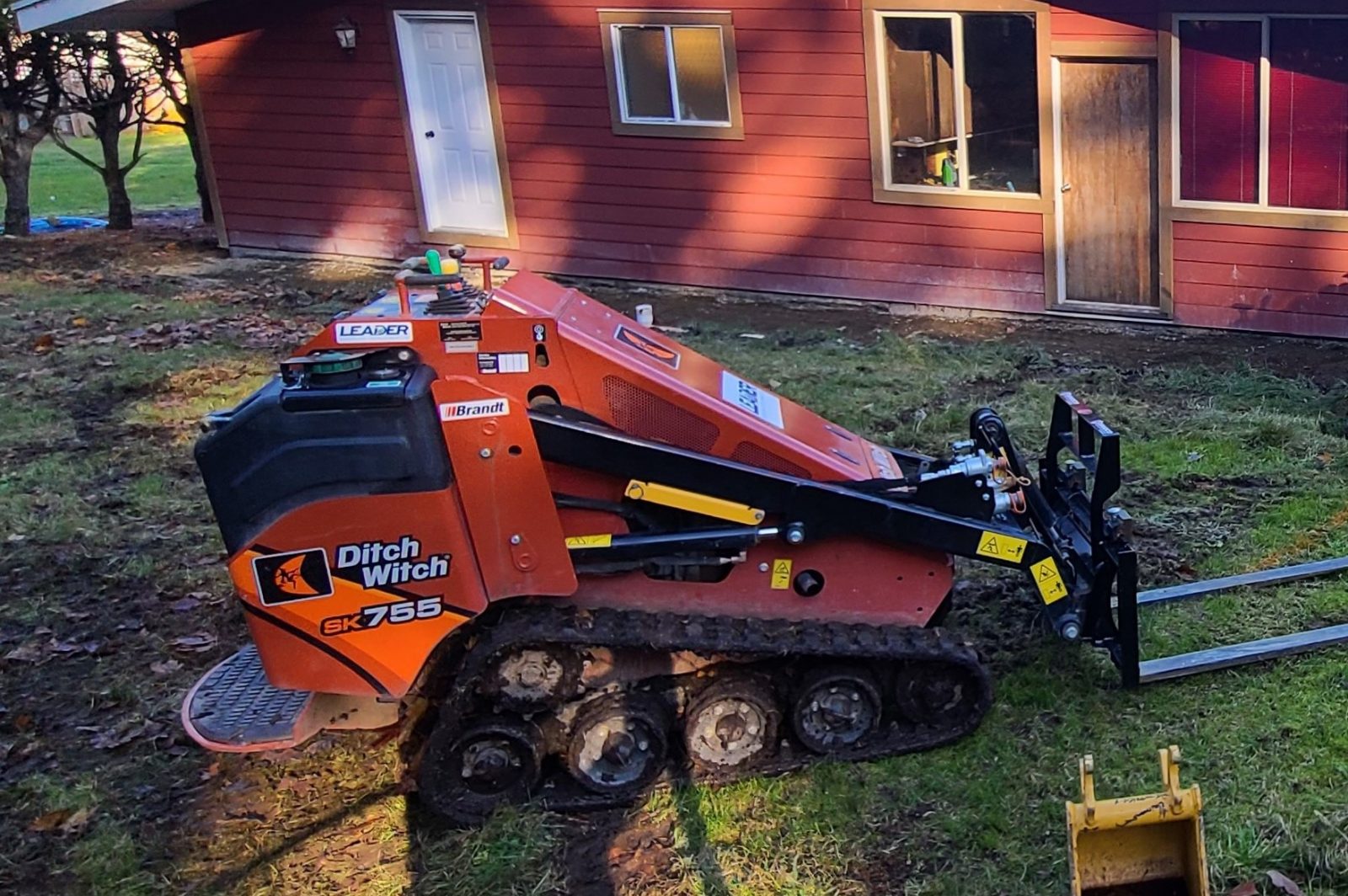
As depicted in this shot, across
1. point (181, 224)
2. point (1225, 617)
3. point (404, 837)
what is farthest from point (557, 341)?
point (181, 224)

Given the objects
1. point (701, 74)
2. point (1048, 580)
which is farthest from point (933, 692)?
point (701, 74)

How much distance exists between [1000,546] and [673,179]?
864 centimetres

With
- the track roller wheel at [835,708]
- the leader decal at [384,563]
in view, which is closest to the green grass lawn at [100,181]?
the leader decal at [384,563]

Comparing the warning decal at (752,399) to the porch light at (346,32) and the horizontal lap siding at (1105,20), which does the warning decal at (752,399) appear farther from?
the porch light at (346,32)

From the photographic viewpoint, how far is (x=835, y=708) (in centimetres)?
509

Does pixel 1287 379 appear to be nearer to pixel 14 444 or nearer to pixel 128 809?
pixel 128 809

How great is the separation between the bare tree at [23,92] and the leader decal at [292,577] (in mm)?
13726

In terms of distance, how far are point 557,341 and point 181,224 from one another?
15.6 metres

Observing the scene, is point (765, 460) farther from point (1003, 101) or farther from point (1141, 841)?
point (1003, 101)

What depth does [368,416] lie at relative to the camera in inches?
186

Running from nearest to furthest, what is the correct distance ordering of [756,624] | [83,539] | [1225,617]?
1. [756,624]
2. [1225,617]
3. [83,539]

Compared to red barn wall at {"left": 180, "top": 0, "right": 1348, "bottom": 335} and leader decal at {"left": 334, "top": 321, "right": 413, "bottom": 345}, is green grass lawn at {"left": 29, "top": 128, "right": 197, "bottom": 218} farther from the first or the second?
leader decal at {"left": 334, "top": 321, "right": 413, "bottom": 345}

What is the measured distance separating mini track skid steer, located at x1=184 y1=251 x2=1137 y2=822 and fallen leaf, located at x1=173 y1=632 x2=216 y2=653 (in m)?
1.26

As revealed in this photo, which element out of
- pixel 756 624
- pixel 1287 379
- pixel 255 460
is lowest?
pixel 1287 379
